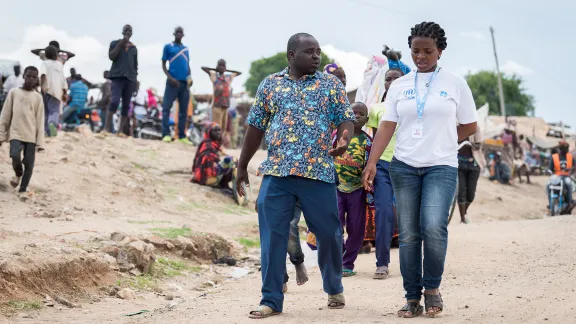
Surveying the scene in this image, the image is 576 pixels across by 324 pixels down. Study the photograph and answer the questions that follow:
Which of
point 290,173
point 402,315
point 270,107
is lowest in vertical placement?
point 402,315

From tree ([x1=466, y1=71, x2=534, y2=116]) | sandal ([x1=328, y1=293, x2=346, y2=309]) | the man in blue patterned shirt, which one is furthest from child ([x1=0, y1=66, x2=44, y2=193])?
tree ([x1=466, y1=71, x2=534, y2=116])

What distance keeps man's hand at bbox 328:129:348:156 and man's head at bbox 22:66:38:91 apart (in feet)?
22.7

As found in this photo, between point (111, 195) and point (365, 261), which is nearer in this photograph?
point (365, 261)

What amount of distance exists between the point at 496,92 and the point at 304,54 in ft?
221

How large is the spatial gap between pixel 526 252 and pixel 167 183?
7256 millimetres

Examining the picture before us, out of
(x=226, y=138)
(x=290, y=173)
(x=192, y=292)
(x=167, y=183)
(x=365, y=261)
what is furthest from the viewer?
(x=226, y=138)

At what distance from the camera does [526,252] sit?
9.38m

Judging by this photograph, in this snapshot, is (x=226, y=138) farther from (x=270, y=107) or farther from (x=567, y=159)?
(x=270, y=107)

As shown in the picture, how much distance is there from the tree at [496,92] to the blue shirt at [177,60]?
54183mm

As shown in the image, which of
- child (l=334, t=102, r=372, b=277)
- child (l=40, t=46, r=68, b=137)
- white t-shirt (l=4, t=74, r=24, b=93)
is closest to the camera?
child (l=334, t=102, r=372, b=277)

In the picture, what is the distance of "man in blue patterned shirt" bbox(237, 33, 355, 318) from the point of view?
18.1 ft

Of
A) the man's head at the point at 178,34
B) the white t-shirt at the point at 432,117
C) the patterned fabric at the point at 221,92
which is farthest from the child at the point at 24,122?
the white t-shirt at the point at 432,117

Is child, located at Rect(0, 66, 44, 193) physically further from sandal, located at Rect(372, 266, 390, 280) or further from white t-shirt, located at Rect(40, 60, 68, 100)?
sandal, located at Rect(372, 266, 390, 280)

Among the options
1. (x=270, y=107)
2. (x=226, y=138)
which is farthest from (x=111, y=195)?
(x=226, y=138)
